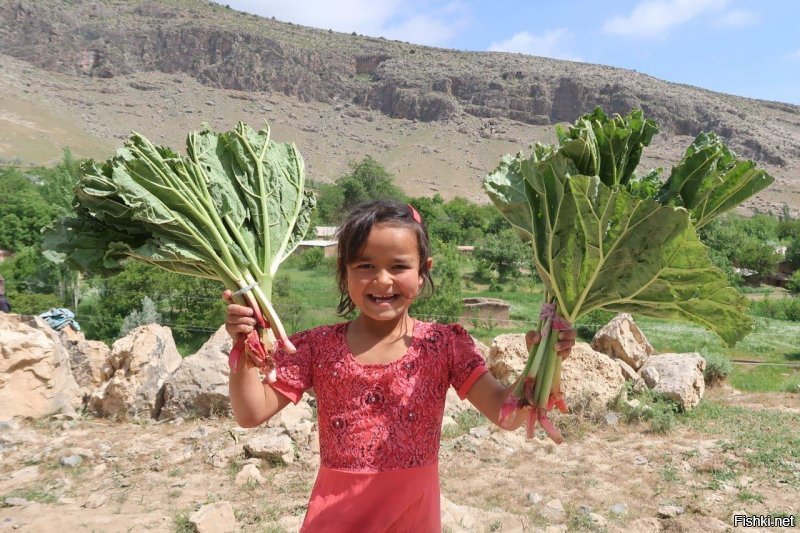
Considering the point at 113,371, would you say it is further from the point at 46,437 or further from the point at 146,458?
the point at 146,458

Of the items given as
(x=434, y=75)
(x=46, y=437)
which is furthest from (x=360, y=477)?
(x=434, y=75)

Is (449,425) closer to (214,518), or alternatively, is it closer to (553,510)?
(553,510)

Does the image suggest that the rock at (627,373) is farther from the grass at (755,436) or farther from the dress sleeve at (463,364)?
the dress sleeve at (463,364)

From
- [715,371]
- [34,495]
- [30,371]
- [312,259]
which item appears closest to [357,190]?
[312,259]

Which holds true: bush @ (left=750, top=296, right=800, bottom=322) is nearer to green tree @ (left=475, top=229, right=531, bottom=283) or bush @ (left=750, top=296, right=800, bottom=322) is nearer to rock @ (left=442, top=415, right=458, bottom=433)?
green tree @ (left=475, top=229, right=531, bottom=283)

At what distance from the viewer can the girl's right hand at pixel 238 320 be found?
78.9 inches

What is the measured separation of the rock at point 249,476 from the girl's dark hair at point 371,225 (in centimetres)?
414

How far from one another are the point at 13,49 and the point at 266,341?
117m

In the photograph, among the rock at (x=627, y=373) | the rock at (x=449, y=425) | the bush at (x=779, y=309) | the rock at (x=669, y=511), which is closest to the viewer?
the rock at (x=669, y=511)

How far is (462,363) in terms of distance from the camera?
84.1 inches

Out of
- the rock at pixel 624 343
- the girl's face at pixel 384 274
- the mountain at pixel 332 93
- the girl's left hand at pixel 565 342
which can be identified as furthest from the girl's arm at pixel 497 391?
the mountain at pixel 332 93

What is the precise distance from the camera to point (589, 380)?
8156 mm

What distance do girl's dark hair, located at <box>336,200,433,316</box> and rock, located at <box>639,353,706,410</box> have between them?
734 cm

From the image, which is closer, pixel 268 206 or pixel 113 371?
pixel 268 206
